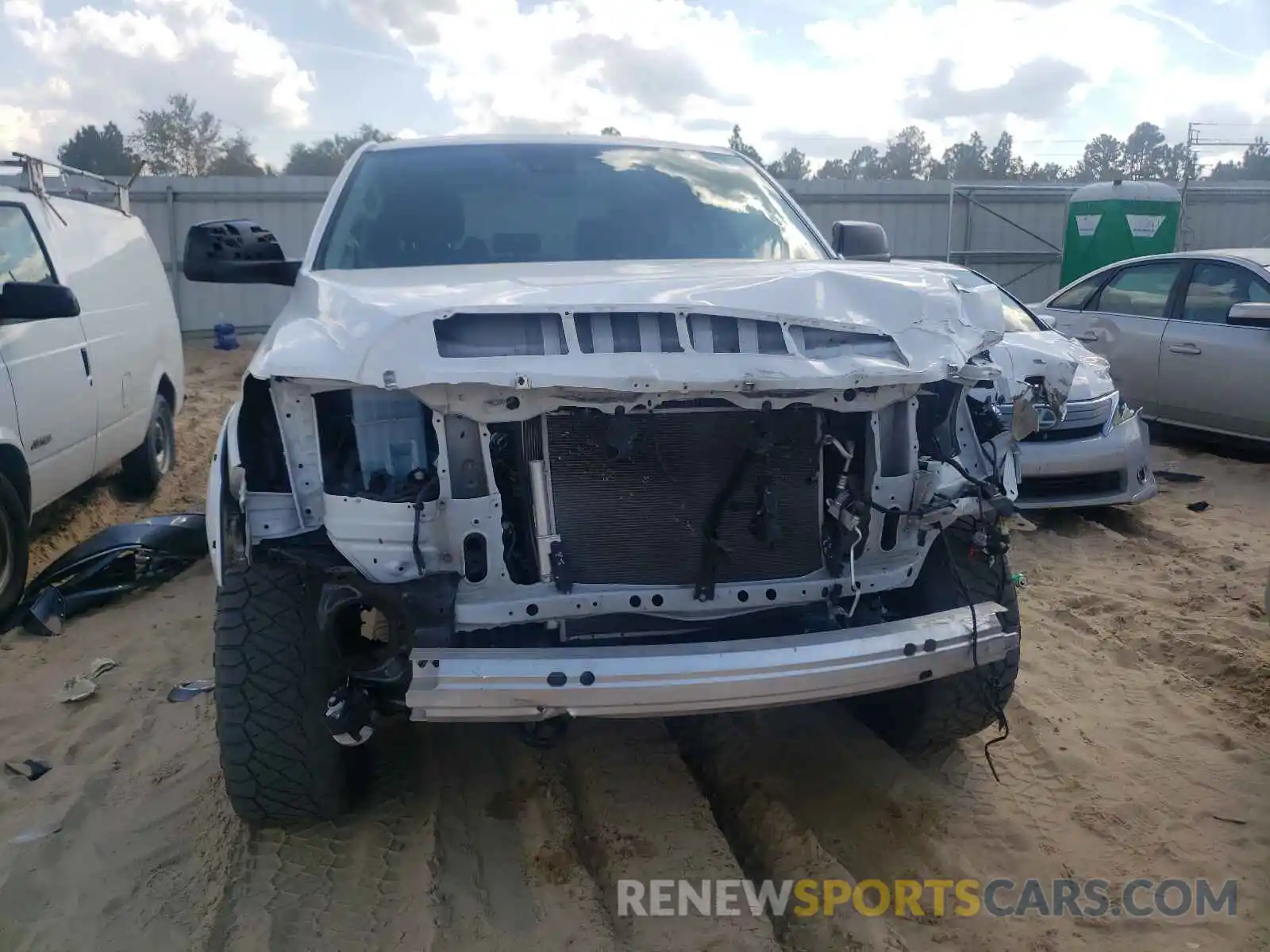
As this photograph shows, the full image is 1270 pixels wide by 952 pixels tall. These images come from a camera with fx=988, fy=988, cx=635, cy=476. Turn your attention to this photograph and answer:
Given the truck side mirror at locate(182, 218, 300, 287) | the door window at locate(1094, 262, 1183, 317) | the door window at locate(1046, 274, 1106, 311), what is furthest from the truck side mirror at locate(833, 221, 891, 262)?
the door window at locate(1046, 274, 1106, 311)

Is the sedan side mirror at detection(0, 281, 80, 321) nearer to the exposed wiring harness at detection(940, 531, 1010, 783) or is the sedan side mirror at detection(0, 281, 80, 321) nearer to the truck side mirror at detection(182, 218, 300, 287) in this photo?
the truck side mirror at detection(182, 218, 300, 287)

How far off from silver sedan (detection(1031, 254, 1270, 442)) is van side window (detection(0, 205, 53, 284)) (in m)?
6.25

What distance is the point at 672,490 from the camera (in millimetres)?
2680

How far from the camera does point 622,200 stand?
388 centimetres

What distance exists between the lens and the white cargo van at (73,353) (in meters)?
4.50

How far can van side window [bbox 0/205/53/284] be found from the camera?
16.0 ft

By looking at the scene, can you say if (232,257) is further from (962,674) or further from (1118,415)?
(1118,415)

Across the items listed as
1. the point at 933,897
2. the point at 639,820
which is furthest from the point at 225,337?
the point at 933,897

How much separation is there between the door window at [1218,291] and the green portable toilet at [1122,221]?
633 cm

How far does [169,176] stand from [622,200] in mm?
14473

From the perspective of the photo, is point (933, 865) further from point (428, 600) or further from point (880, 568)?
point (428, 600)

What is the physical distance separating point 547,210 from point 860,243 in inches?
50.9

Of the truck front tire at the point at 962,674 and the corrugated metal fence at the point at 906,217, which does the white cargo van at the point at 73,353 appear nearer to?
the truck front tire at the point at 962,674

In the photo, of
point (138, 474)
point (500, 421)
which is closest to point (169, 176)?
point (138, 474)
